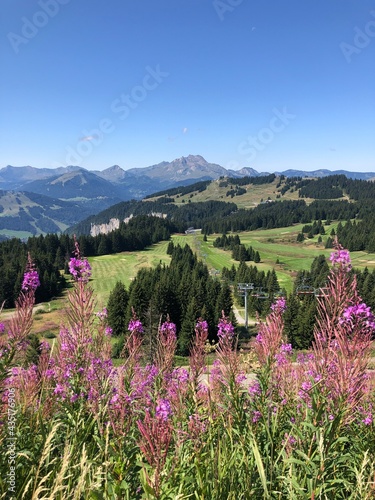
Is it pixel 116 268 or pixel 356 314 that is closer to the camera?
pixel 356 314

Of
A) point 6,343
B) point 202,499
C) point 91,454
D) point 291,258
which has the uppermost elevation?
point 6,343

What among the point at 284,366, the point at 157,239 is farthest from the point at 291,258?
the point at 284,366

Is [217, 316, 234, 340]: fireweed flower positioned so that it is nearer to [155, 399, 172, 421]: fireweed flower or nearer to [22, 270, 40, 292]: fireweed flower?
[155, 399, 172, 421]: fireweed flower

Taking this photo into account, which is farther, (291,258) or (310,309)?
(291,258)

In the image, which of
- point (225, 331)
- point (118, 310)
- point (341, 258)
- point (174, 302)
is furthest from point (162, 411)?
point (174, 302)

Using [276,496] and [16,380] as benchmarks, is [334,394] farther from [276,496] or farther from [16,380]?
[16,380]

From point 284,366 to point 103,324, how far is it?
369 centimetres

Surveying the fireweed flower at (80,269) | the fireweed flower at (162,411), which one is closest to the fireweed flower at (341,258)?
the fireweed flower at (162,411)

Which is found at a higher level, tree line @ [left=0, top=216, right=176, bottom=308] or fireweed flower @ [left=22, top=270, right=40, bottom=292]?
fireweed flower @ [left=22, top=270, right=40, bottom=292]

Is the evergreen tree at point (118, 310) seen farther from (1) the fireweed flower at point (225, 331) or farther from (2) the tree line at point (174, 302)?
(1) the fireweed flower at point (225, 331)

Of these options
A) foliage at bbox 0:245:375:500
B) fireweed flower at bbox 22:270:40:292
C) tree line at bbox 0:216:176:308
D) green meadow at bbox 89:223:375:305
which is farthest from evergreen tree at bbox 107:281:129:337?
fireweed flower at bbox 22:270:40:292

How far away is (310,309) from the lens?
2131 inches

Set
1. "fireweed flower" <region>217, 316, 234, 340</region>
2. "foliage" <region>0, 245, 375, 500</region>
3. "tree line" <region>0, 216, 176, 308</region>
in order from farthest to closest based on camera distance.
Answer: "tree line" <region>0, 216, 176, 308</region>, "fireweed flower" <region>217, 316, 234, 340</region>, "foliage" <region>0, 245, 375, 500</region>

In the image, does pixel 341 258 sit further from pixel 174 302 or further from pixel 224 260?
pixel 224 260
